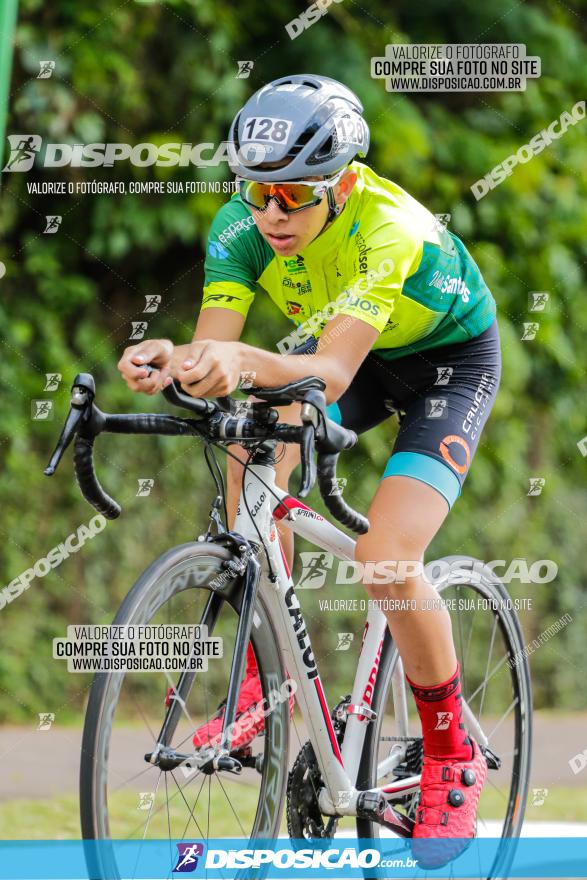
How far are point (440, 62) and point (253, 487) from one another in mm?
3268

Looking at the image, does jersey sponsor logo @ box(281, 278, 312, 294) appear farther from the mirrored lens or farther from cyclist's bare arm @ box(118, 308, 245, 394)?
cyclist's bare arm @ box(118, 308, 245, 394)

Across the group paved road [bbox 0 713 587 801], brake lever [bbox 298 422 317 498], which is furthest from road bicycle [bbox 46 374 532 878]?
paved road [bbox 0 713 587 801]

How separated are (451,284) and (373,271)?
1.45 ft

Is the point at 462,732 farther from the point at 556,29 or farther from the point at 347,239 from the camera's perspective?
the point at 556,29

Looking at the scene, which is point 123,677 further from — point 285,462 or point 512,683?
point 512,683

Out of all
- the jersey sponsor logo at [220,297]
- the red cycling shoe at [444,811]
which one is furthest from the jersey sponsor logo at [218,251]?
the red cycling shoe at [444,811]

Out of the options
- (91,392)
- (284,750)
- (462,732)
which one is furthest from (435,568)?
(91,392)

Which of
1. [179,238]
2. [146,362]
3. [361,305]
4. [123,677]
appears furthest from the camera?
[179,238]

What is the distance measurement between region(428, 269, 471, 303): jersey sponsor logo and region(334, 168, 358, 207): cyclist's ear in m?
0.36

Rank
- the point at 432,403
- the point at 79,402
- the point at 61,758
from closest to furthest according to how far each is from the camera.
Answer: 1. the point at 79,402
2. the point at 432,403
3. the point at 61,758

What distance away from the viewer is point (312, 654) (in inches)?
124

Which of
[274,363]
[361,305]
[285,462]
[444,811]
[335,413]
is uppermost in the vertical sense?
[335,413]

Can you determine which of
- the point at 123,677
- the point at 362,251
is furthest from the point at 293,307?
the point at 123,677

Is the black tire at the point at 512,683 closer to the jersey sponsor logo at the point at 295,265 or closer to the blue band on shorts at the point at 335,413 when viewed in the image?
the blue band on shorts at the point at 335,413
